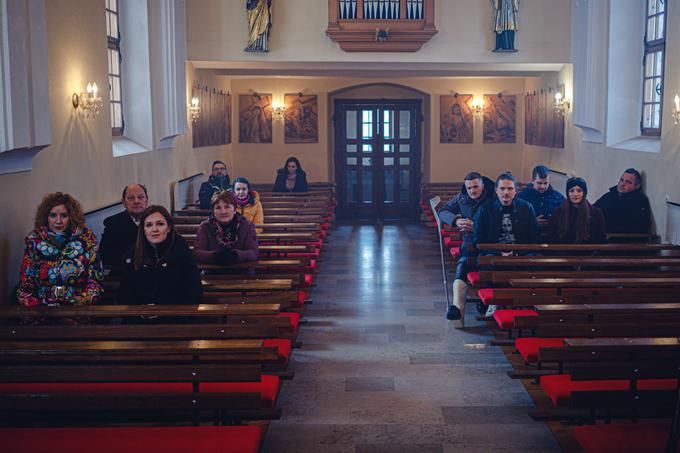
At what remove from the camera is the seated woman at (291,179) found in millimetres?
15062

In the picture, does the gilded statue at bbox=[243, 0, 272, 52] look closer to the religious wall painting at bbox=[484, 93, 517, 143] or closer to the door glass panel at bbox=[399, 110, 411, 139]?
the door glass panel at bbox=[399, 110, 411, 139]

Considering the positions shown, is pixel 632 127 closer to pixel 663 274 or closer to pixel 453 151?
pixel 663 274

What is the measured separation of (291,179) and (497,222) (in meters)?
7.72

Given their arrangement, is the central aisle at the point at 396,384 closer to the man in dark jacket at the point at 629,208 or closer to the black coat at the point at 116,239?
the black coat at the point at 116,239

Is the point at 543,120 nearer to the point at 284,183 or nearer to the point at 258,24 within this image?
the point at 284,183

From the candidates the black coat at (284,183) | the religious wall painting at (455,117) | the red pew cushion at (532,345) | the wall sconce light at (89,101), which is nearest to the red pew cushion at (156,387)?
the red pew cushion at (532,345)

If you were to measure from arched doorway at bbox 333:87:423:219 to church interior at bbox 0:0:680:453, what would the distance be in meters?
0.05

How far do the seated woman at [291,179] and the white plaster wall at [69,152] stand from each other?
5.00 metres

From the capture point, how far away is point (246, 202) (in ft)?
32.7

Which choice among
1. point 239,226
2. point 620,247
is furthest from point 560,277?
point 239,226

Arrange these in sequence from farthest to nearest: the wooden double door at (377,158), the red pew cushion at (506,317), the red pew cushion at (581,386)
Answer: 1. the wooden double door at (377,158)
2. the red pew cushion at (506,317)
3. the red pew cushion at (581,386)

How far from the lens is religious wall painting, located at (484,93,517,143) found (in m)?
17.2

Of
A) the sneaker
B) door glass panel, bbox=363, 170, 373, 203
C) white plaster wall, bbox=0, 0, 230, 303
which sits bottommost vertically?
the sneaker

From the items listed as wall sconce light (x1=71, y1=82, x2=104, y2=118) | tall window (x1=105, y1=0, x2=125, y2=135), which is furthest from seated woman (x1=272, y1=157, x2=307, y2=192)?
wall sconce light (x1=71, y1=82, x2=104, y2=118)
